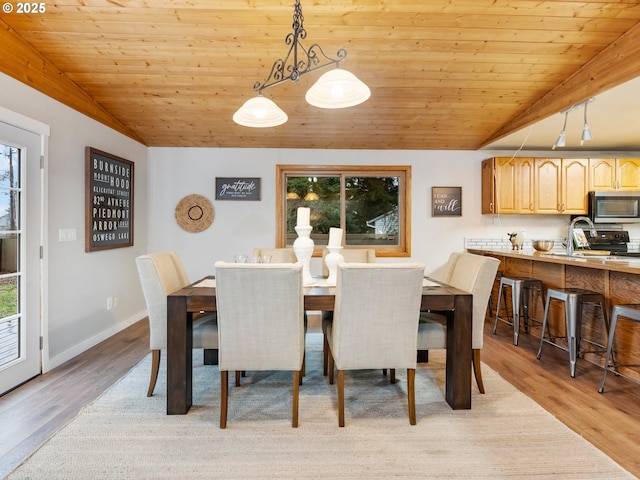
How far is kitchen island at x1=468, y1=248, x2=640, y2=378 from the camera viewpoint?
8.38 feet

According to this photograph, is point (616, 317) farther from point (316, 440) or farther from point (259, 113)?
point (259, 113)

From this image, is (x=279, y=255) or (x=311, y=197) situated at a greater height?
(x=311, y=197)

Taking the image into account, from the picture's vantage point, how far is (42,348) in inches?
105

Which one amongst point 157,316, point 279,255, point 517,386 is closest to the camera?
point 157,316

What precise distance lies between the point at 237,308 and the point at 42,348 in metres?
1.93

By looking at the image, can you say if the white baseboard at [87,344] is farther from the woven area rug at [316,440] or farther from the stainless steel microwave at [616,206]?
the stainless steel microwave at [616,206]

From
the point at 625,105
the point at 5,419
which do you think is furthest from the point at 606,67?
the point at 5,419

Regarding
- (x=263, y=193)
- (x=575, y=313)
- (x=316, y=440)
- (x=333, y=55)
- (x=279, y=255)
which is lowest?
(x=316, y=440)

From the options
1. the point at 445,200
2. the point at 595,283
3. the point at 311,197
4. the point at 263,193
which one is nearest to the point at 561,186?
the point at 445,200

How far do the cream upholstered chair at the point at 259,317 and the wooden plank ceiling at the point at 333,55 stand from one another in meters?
1.98

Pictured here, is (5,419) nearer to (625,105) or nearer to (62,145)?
(62,145)

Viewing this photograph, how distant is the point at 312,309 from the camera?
212cm

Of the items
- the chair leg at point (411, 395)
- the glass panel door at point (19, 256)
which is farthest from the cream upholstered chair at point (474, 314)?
the glass panel door at point (19, 256)

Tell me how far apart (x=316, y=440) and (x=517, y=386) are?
1558 millimetres
